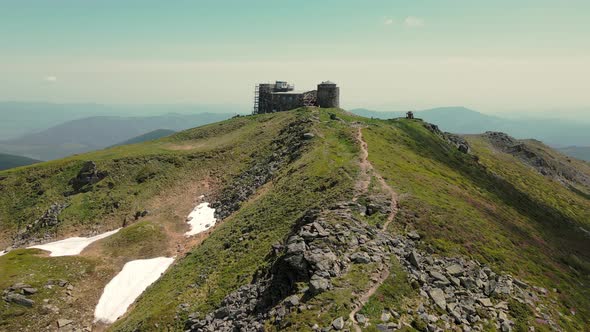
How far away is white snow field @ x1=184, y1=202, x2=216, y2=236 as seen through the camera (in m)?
63.1

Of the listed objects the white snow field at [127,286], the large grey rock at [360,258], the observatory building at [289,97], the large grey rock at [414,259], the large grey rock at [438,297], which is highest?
the observatory building at [289,97]

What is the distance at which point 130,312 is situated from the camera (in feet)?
141

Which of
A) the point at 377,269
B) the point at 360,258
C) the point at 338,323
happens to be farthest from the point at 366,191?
the point at 338,323

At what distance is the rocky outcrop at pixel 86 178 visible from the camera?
80.3 m

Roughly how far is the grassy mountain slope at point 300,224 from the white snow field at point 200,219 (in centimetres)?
188

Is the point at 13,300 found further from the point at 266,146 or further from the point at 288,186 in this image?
the point at 266,146

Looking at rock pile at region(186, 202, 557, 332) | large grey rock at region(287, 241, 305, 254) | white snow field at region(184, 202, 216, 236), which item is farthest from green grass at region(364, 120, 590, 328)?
white snow field at region(184, 202, 216, 236)

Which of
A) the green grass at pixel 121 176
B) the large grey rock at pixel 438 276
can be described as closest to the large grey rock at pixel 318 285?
the large grey rock at pixel 438 276

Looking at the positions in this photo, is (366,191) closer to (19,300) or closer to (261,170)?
(261,170)

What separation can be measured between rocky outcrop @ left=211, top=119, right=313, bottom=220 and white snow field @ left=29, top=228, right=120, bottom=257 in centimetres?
2087

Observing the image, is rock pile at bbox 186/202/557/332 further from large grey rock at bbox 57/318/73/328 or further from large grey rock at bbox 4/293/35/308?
large grey rock at bbox 4/293/35/308

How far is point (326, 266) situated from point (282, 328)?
589cm

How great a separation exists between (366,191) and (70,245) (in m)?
51.4

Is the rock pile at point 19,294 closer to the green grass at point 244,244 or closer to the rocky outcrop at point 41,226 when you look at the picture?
the green grass at point 244,244
